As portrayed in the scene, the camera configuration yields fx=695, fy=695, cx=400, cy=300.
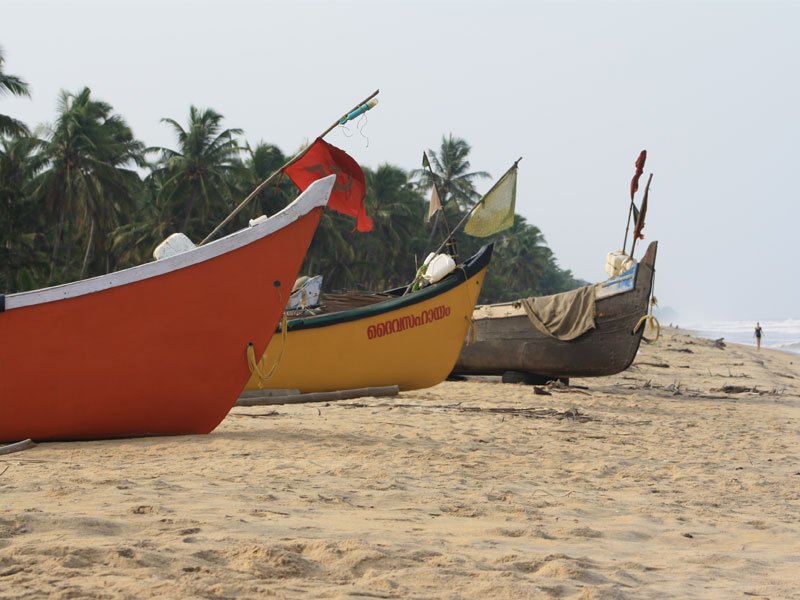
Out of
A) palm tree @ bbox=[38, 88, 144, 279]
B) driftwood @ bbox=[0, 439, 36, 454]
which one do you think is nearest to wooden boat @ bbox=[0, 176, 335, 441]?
driftwood @ bbox=[0, 439, 36, 454]

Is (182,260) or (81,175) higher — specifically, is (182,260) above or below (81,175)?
below

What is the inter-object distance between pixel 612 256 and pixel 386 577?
1088 centimetres

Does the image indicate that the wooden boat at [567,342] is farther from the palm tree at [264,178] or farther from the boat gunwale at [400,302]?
the palm tree at [264,178]

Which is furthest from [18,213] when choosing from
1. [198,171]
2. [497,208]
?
[497,208]

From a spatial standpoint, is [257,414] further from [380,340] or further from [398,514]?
[398,514]

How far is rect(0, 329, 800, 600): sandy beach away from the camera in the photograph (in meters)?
2.29

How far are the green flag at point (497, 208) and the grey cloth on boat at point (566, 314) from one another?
5.49 ft

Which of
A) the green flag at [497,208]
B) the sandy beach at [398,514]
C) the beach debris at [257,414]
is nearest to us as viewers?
the sandy beach at [398,514]

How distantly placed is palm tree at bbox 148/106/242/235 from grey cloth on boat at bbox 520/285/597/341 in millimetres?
21371

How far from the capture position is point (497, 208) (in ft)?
36.6

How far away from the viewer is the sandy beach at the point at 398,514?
2.29 metres

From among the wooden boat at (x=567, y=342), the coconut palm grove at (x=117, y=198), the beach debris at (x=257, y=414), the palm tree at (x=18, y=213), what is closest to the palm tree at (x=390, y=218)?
the coconut palm grove at (x=117, y=198)

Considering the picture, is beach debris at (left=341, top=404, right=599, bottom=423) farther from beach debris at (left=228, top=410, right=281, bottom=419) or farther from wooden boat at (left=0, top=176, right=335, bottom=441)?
wooden boat at (left=0, top=176, right=335, bottom=441)

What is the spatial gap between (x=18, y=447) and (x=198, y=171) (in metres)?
28.2
